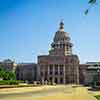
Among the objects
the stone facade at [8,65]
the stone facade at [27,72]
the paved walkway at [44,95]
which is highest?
the stone facade at [8,65]

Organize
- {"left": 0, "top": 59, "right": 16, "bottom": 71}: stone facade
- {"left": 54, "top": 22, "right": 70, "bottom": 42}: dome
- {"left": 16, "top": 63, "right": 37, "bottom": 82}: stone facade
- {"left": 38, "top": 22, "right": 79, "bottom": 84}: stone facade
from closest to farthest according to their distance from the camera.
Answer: {"left": 38, "top": 22, "right": 79, "bottom": 84}: stone facade → {"left": 54, "top": 22, "right": 70, "bottom": 42}: dome → {"left": 16, "top": 63, "right": 37, "bottom": 82}: stone facade → {"left": 0, "top": 59, "right": 16, "bottom": 71}: stone facade

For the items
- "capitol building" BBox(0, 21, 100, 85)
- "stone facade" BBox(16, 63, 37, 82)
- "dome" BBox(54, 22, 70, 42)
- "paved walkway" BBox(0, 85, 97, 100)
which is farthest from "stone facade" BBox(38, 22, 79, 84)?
"paved walkway" BBox(0, 85, 97, 100)

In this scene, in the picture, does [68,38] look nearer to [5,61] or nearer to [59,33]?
[59,33]

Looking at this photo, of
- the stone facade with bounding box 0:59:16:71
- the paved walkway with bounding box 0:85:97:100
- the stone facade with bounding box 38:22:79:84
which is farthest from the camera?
the stone facade with bounding box 0:59:16:71

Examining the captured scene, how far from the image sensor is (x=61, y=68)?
117750mm

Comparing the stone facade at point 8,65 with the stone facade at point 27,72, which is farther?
the stone facade at point 8,65

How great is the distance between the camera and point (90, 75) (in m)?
121

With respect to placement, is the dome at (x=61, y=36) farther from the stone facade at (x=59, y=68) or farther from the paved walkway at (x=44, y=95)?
the paved walkway at (x=44, y=95)

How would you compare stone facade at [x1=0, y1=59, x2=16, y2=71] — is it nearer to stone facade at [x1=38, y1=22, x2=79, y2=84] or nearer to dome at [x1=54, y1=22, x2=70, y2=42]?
stone facade at [x1=38, y1=22, x2=79, y2=84]

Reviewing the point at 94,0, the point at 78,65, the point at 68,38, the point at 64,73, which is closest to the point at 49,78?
the point at 64,73

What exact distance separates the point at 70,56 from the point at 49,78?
42.7 ft

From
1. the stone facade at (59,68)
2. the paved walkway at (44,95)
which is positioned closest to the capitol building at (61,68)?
the stone facade at (59,68)

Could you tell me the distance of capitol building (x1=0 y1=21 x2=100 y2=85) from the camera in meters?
116

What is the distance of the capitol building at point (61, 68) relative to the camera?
382 feet
